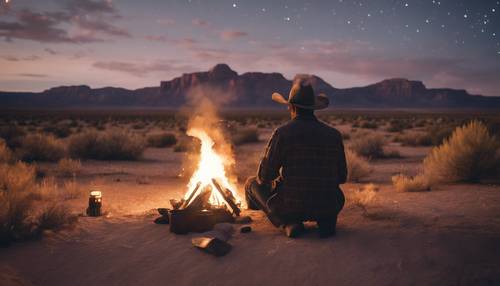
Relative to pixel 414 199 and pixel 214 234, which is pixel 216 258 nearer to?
pixel 214 234

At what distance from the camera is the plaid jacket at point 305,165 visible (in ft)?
17.8

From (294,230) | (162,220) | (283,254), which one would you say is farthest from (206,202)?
(283,254)

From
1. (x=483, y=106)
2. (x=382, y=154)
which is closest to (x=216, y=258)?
(x=382, y=154)

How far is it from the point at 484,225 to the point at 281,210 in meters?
2.95

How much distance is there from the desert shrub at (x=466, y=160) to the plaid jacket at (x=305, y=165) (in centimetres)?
604

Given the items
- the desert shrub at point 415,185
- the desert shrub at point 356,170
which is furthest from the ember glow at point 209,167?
the desert shrub at point 356,170

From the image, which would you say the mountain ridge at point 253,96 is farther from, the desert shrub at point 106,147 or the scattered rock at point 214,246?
the scattered rock at point 214,246

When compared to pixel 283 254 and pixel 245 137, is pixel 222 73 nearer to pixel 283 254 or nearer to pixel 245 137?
pixel 245 137

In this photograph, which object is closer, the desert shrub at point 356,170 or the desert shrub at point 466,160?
the desert shrub at point 466,160

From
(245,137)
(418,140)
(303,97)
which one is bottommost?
(245,137)

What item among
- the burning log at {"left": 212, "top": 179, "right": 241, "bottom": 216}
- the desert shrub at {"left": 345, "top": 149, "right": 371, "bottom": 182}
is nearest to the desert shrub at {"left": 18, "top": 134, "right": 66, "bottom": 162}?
the desert shrub at {"left": 345, "top": 149, "right": 371, "bottom": 182}

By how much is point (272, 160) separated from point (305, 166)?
0.43 metres

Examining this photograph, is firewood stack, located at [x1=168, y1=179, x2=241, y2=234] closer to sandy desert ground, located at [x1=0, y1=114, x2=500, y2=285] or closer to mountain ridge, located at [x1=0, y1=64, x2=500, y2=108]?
sandy desert ground, located at [x1=0, y1=114, x2=500, y2=285]

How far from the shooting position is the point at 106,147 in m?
17.2
